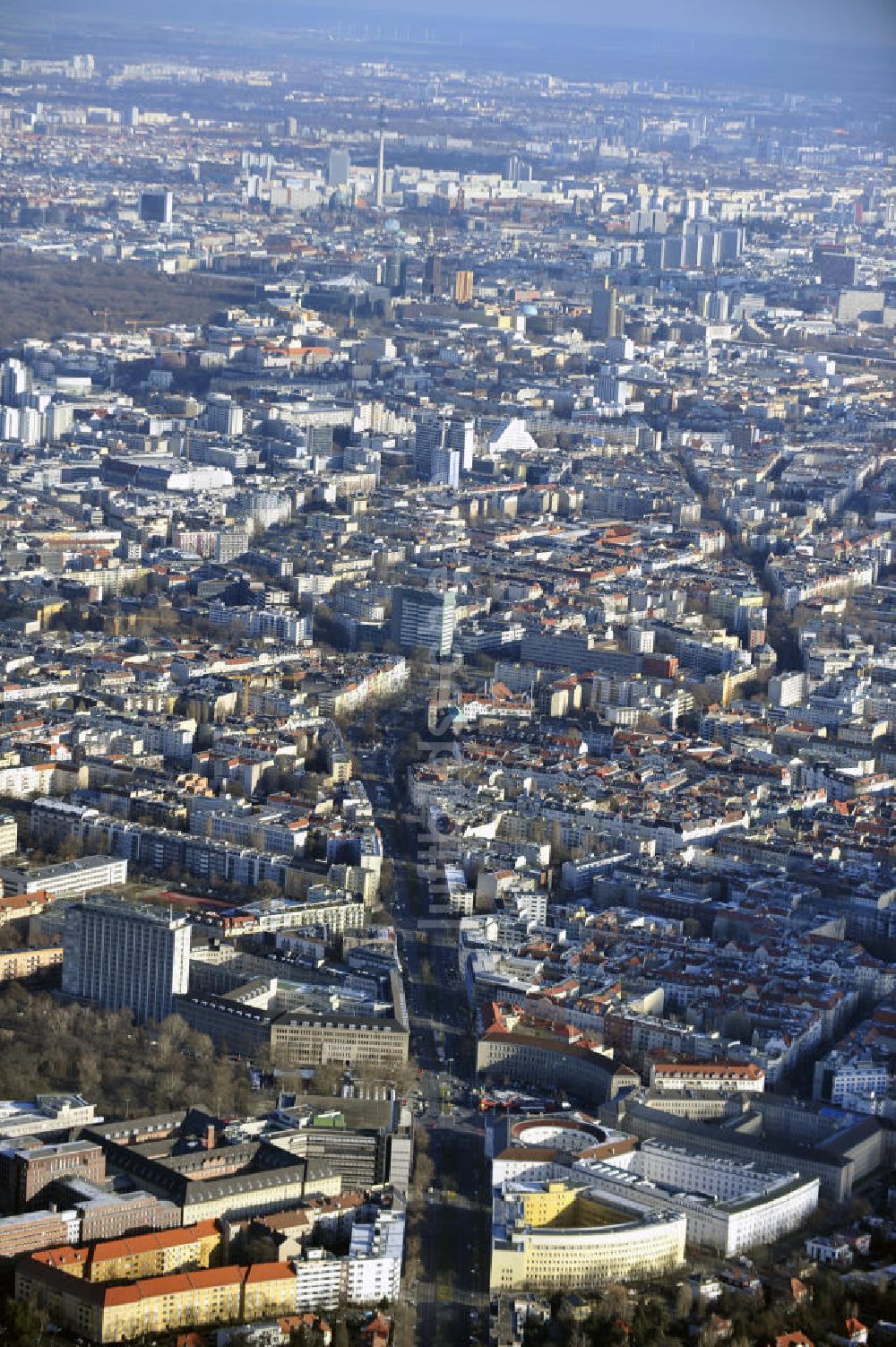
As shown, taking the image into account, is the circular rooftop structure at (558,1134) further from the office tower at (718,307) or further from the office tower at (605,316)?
the office tower at (718,307)

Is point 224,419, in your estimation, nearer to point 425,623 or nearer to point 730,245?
point 425,623

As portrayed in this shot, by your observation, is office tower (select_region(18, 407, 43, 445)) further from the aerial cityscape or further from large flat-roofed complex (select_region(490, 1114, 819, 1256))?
large flat-roofed complex (select_region(490, 1114, 819, 1256))

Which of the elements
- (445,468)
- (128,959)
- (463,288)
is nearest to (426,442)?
(445,468)

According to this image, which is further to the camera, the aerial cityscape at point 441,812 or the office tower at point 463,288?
the office tower at point 463,288

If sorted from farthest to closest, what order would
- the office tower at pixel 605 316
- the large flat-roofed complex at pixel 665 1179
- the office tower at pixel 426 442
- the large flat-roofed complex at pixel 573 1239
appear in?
the office tower at pixel 605 316 → the office tower at pixel 426 442 → the large flat-roofed complex at pixel 665 1179 → the large flat-roofed complex at pixel 573 1239

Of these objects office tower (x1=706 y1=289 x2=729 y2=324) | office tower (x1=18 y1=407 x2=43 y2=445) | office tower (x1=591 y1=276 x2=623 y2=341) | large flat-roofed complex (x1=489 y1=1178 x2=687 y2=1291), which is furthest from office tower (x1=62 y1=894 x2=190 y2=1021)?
office tower (x1=706 y1=289 x2=729 y2=324)

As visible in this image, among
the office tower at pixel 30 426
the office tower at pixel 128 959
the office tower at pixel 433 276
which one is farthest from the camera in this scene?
the office tower at pixel 433 276

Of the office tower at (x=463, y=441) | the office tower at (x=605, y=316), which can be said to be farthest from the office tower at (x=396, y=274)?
the office tower at (x=463, y=441)

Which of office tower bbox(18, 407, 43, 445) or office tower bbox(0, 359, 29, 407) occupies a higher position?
office tower bbox(0, 359, 29, 407)
